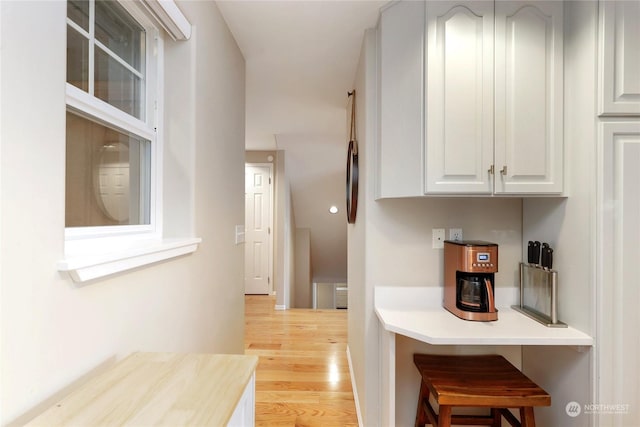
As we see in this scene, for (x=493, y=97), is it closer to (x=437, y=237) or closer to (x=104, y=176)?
(x=437, y=237)

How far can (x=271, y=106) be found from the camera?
10.2 ft

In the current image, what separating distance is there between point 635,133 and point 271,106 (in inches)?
106

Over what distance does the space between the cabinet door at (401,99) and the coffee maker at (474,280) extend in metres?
0.40

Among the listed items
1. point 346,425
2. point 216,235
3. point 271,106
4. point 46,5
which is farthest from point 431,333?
point 271,106

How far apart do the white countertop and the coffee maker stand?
0.18 ft

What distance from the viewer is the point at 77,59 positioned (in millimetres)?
914

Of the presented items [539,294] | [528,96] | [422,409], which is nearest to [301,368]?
[422,409]

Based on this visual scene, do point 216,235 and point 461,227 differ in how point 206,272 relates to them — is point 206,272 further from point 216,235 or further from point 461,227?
point 461,227

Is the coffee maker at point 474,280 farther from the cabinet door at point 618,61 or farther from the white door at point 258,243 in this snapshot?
the white door at point 258,243

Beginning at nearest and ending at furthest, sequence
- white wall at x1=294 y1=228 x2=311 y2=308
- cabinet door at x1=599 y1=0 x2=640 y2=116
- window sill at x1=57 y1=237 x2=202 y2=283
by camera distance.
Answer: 1. window sill at x1=57 y1=237 x2=202 y2=283
2. cabinet door at x1=599 y1=0 x2=640 y2=116
3. white wall at x1=294 y1=228 x2=311 y2=308

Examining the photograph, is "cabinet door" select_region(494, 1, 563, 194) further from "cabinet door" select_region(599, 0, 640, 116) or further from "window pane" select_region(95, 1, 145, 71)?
"window pane" select_region(95, 1, 145, 71)

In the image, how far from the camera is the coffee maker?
151 cm

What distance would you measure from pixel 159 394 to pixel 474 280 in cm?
143

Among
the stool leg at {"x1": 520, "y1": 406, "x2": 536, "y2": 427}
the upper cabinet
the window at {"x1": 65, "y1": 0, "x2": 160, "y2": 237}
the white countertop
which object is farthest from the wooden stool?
the window at {"x1": 65, "y1": 0, "x2": 160, "y2": 237}
